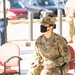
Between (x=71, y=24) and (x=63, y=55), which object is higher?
(x=71, y=24)

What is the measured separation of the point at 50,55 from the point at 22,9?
31.0 ft

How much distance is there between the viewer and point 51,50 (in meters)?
4.85

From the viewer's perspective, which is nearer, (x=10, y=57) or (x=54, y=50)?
(x=54, y=50)

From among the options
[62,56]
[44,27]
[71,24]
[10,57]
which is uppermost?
[44,27]

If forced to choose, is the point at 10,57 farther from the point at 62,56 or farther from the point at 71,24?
the point at 71,24

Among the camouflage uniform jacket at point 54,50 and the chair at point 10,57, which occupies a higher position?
the camouflage uniform jacket at point 54,50

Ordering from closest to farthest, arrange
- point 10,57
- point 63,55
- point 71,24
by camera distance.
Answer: point 63,55, point 10,57, point 71,24

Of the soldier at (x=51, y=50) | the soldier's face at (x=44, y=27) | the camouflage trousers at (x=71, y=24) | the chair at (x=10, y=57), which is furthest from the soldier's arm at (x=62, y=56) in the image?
the camouflage trousers at (x=71, y=24)

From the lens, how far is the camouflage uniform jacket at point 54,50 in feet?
15.7

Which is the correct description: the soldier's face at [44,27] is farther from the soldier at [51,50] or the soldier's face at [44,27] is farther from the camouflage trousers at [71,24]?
the camouflage trousers at [71,24]

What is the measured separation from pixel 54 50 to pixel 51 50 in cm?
4

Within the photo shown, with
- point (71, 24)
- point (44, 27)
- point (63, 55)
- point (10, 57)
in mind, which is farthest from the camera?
point (71, 24)

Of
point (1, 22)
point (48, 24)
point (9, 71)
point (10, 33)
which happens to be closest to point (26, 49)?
point (1, 22)

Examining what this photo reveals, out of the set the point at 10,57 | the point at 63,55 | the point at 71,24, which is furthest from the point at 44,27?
the point at 71,24
